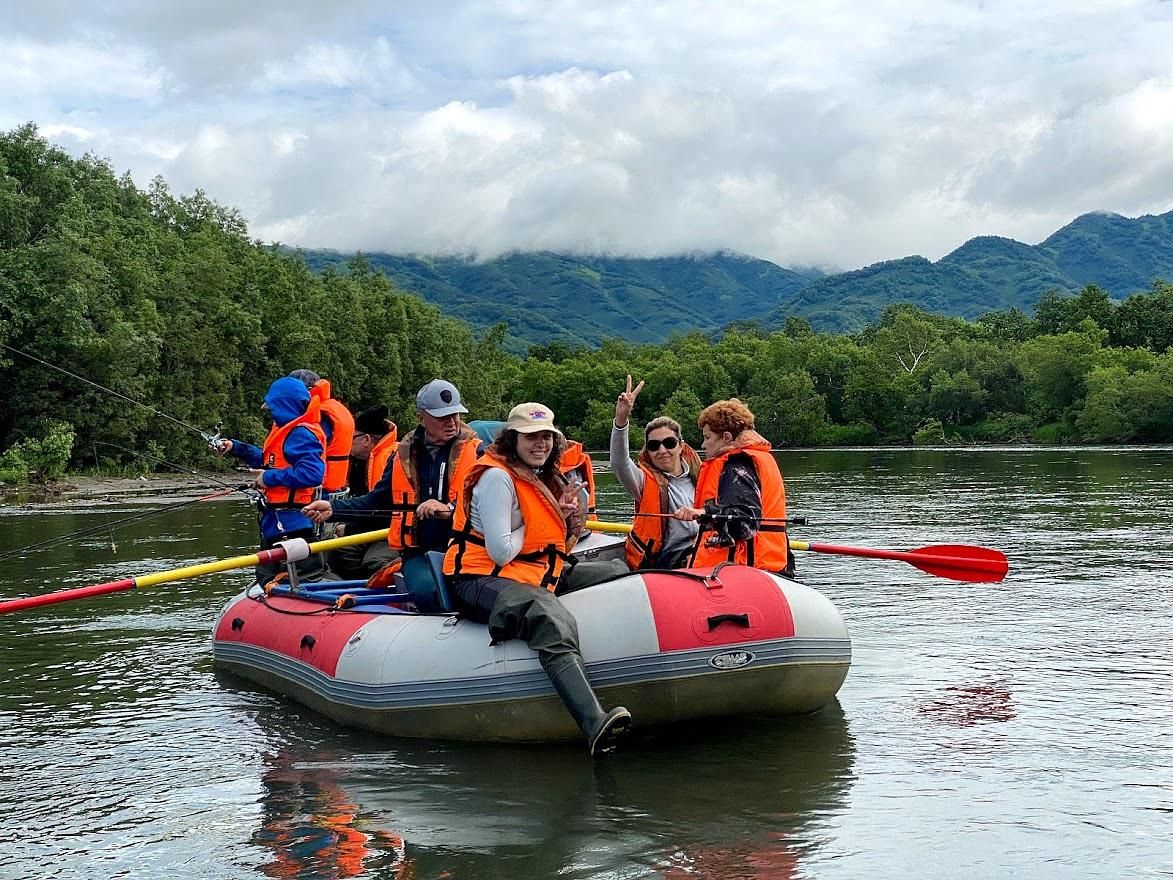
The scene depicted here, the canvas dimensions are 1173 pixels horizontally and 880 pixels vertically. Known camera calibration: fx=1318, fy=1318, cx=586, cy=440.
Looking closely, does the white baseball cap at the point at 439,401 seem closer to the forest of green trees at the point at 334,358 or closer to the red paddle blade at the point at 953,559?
the red paddle blade at the point at 953,559

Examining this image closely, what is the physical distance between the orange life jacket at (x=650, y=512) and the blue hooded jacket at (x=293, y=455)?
7.46 feet

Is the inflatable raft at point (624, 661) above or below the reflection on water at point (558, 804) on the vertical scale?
above

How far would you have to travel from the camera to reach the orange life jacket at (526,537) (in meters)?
6.81

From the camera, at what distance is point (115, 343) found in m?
38.2

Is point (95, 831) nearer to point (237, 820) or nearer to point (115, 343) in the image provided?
point (237, 820)

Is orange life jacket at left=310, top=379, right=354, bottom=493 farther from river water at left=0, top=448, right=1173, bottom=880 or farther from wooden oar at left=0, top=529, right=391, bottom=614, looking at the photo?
river water at left=0, top=448, right=1173, bottom=880

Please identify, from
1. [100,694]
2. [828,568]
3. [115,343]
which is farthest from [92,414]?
[100,694]

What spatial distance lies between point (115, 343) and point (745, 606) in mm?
34657

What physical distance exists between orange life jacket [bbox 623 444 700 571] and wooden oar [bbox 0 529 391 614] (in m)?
1.80

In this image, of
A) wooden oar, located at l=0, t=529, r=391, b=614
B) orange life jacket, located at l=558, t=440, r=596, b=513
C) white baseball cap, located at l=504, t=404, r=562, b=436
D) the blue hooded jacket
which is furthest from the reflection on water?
orange life jacket, located at l=558, t=440, r=596, b=513

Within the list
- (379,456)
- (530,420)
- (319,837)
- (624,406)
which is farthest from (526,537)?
(379,456)

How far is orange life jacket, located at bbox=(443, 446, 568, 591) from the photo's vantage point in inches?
268

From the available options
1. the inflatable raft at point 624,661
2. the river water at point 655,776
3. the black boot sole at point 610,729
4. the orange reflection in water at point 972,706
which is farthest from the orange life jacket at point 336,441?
the orange reflection in water at point 972,706

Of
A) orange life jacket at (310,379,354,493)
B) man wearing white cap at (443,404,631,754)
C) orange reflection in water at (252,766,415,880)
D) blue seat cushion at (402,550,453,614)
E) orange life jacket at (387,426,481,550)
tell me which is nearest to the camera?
orange reflection in water at (252,766,415,880)
